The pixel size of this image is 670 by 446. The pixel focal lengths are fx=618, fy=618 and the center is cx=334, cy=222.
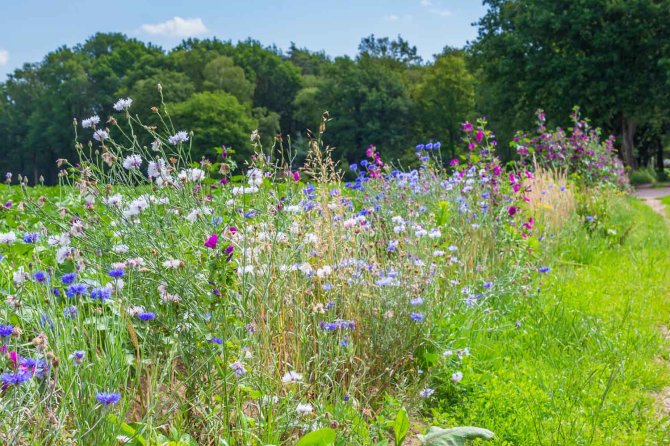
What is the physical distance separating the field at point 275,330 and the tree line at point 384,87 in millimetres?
592

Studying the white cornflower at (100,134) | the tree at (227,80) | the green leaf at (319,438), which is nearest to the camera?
the green leaf at (319,438)

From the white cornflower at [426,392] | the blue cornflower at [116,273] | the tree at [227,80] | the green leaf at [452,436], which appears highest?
the tree at [227,80]

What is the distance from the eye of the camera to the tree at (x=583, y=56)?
24.8 metres

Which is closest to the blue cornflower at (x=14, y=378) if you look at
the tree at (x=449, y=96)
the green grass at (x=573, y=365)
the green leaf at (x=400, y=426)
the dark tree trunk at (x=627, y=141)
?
the green leaf at (x=400, y=426)

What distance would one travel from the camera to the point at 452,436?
7.91 feet

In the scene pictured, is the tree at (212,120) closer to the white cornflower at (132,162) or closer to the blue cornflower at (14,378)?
the white cornflower at (132,162)

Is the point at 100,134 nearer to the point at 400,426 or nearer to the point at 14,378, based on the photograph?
the point at 14,378

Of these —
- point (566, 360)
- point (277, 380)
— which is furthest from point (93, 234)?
point (566, 360)

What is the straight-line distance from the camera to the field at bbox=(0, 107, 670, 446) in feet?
6.98

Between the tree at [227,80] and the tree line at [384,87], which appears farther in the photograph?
the tree at [227,80]

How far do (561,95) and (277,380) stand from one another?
26209mm

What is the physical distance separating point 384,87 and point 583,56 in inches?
886

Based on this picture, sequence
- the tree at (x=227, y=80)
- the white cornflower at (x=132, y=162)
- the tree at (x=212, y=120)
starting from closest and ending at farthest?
the white cornflower at (x=132, y=162)
the tree at (x=212, y=120)
the tree at (x=227, y=80)

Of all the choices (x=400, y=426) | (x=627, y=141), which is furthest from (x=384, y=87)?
(x=400, y=426)
